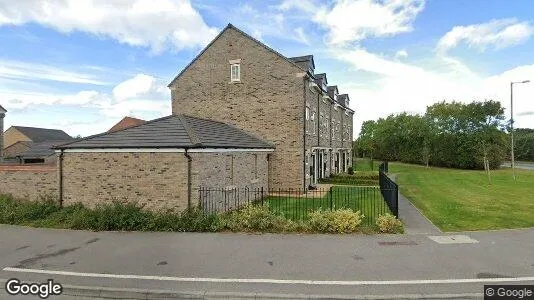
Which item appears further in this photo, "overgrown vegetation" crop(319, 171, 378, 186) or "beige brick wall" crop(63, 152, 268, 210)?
"overgrown vegetation" crop(319, 171, 378, 186)

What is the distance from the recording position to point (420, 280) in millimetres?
6898

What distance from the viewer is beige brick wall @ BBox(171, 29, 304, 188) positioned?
20281 millimetres

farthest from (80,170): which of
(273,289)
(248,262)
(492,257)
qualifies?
(492,257)

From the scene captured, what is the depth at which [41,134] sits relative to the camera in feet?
195

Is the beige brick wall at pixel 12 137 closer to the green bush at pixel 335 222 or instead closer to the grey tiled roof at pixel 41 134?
the grey tiled roof at pixel 41 134

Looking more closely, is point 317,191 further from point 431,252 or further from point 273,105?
point 431,252

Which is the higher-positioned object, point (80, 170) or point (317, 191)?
point (80, 170)

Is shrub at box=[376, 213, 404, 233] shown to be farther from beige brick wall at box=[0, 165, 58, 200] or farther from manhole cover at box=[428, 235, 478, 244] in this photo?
beige brick wall at box=[0, 165, 58, 200]

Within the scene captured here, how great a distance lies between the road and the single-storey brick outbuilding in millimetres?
2084

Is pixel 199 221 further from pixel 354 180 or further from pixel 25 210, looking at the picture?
pixel 354 180

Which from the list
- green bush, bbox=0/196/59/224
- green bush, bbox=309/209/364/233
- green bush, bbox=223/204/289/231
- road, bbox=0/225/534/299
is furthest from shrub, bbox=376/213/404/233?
green bush, bbox=0/196/59/224

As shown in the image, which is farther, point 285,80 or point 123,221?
point 285,80

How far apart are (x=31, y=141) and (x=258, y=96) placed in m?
47.4

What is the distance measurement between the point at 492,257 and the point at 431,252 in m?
1.33
